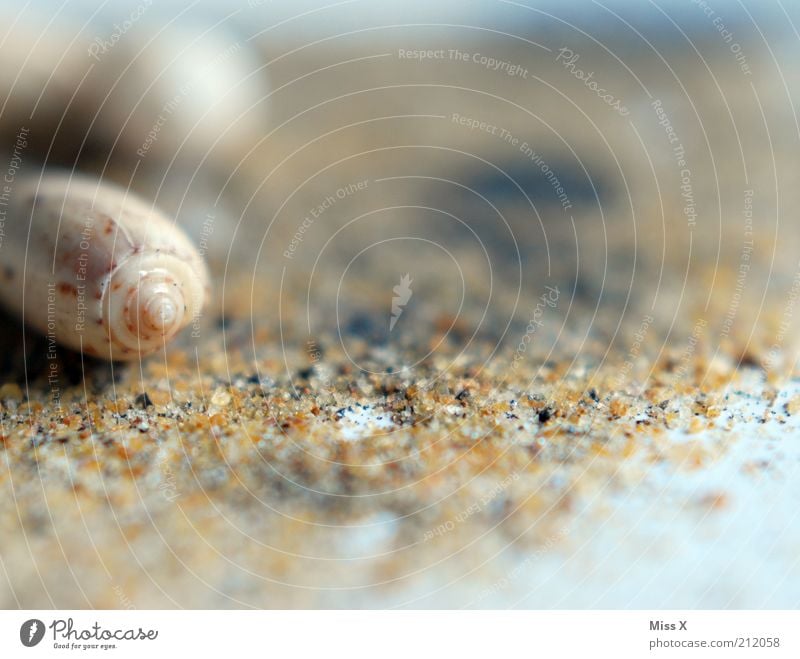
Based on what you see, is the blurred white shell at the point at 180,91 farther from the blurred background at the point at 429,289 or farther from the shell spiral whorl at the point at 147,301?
the shell spiral whorl at the point at 147,301

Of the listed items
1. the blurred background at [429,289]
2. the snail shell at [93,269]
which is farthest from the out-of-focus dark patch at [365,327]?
the snail shell at [93,269]

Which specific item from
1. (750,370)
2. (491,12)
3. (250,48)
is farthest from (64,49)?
(750,370)

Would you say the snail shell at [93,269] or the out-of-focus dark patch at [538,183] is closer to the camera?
the snail shell at [93,269]

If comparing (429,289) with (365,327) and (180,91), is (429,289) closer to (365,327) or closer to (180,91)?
(365,327)

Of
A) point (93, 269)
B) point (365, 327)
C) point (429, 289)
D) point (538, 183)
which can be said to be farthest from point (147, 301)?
point (538, 183)

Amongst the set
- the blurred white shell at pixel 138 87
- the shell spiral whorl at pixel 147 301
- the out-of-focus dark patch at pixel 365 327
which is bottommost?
the shell spiral whorl at pixel 147 301

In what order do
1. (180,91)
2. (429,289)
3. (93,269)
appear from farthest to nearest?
(429,289), (180,91), (93,269)

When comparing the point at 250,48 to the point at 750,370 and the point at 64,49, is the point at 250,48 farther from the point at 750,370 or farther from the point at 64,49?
the point at 750,370
